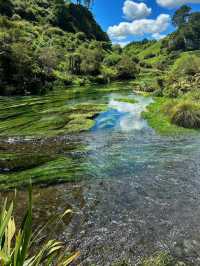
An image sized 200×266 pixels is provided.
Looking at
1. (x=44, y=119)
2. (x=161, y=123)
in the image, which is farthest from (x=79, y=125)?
(x=161, y=123)

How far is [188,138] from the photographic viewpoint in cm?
2183

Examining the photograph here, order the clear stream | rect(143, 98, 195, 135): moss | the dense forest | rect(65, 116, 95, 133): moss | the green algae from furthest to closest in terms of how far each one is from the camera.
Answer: the dense forest, rect(65, 116, 95, 133): moss, the green algae, rect(143, 98, 195, 135): moss, the clear stream

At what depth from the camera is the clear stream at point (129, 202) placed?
9.01m

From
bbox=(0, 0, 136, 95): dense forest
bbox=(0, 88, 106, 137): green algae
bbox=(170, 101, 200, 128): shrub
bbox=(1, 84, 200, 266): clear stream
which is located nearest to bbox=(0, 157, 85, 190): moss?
bbox=(1, 84, 200, 266): clear stream

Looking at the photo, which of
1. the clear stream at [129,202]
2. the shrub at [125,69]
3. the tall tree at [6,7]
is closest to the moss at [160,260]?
the clear stream at [129,202]

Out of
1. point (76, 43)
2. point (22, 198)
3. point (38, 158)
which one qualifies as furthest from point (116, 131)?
point (76, 43)

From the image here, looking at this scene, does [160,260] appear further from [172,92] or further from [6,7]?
[6,7]

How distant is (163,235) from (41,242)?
3606mm

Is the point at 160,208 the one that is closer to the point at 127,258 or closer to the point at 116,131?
the point at 127,258

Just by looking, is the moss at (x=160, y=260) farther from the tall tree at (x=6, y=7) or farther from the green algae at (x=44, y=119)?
the tall tree at (x=6, y=7)

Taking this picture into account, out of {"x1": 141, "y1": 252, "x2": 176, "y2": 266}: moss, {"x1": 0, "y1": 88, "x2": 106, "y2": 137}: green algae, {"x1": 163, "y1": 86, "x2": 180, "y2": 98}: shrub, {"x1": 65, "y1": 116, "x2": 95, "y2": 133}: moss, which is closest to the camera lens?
{"x1": 141, "y1": 252, "x2": 176, "y2": 266}: moss

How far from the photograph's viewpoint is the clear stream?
355 inches

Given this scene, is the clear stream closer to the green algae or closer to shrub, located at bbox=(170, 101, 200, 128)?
shrub, located at bbox=(170, 101, 200, 128)

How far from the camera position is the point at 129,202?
11.8 m
